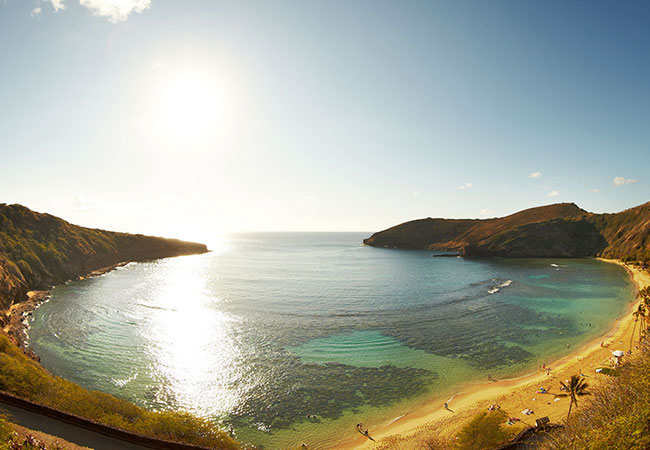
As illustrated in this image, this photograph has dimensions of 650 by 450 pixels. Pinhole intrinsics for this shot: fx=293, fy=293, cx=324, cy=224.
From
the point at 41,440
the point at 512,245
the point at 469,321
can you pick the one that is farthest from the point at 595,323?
the point at 512,245

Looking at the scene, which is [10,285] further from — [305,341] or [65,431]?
[305,341]

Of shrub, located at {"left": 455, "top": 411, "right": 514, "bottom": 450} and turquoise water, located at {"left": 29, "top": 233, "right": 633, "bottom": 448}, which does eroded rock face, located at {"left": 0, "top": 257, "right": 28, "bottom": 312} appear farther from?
shrub, located at {"left": 455, "top": 411, "right": 514, "bottom": 450}

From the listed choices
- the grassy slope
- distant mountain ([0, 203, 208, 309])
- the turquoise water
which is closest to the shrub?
the turquoise water

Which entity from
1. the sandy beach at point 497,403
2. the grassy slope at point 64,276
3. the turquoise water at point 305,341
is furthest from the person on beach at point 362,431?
the grassy slope at point 64,276

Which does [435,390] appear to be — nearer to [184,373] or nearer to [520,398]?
[520,398]

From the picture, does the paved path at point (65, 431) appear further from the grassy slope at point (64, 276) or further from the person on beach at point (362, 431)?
the person on beach at point (362, 431)

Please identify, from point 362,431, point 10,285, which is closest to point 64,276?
point 10,285
